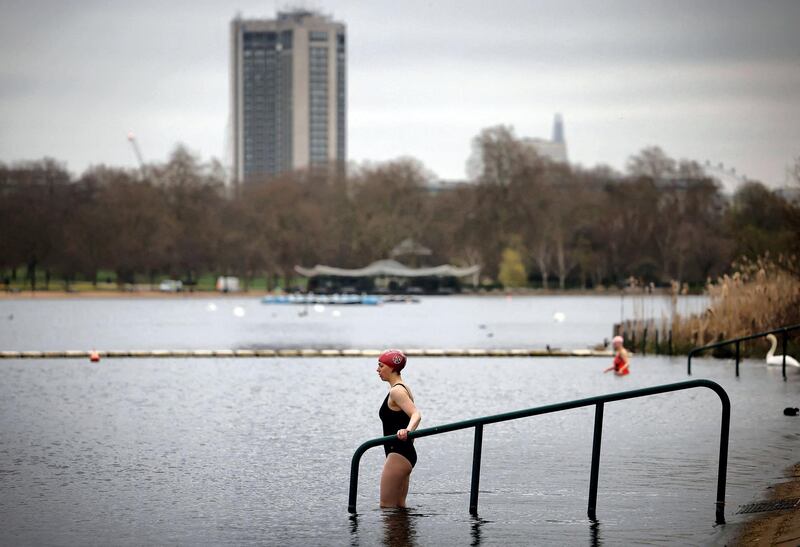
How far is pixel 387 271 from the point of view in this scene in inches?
5891

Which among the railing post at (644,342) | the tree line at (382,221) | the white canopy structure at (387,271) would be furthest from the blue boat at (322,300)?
the railing post at (644,342)

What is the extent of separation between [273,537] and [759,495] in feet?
20.0

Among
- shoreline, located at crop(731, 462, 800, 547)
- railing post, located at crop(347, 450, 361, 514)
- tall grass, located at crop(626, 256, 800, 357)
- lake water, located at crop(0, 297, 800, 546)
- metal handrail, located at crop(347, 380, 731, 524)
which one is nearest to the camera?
shoreline, located at crop(731, 462, 800, 547)

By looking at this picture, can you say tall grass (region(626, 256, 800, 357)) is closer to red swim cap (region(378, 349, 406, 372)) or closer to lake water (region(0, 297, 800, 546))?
lake water (region(0, 297, 800, 546))

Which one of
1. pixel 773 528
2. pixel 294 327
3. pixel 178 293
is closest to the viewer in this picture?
pixel 773 528

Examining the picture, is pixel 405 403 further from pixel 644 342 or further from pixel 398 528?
pixel 644 342

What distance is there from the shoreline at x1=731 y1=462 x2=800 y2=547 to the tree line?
112 m

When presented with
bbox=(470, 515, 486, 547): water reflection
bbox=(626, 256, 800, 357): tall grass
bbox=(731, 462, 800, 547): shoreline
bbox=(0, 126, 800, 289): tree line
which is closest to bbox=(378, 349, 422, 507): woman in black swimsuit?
bbox=(470, 515, 486, 547): water reflection

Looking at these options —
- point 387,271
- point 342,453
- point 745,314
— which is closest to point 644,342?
point 745,314

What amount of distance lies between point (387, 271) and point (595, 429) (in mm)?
134807

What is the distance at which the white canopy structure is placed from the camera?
148375 mm

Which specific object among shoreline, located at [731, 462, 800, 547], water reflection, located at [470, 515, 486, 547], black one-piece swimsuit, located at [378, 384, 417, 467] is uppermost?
black one-piece swimsuit, located at [378, 384, 417, 467]

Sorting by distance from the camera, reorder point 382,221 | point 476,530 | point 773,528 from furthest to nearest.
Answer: point 382,221
point 476,530
point 773,528

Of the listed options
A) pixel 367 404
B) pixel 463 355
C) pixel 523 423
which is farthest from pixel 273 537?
pixel 463 355
